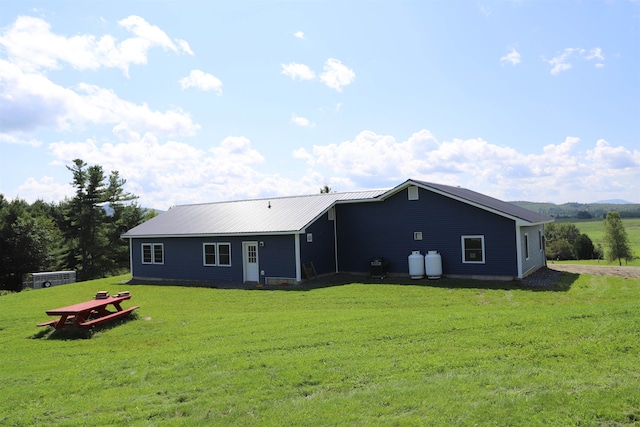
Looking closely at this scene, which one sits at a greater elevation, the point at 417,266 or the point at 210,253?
the point at 210,253

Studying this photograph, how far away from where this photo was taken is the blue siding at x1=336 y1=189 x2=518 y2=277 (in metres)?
17.8

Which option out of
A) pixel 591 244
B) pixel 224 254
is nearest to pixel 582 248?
pixel 591 244

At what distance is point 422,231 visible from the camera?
1944 centimetres

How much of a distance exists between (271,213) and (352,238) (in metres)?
4.22

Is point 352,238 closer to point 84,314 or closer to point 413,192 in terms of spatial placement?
point 413,192

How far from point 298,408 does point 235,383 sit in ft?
4.30

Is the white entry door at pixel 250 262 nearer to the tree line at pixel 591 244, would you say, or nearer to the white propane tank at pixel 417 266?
the white propane tank at pixel 417 266

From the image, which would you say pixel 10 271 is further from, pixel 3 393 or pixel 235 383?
pixel 235 383

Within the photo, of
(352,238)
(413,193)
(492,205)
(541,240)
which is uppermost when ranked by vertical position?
(413,193)

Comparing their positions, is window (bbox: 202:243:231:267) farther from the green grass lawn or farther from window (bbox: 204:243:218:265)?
the green grass lawn

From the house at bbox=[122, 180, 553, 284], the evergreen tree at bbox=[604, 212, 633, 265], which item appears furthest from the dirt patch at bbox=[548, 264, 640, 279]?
the evergreen tree at bbox=[604, 212, 633, 265]

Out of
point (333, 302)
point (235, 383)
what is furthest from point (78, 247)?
point (235, 383)

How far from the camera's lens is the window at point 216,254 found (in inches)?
850

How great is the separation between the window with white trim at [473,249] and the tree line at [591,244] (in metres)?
31.8
